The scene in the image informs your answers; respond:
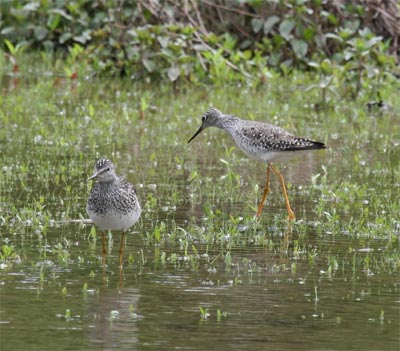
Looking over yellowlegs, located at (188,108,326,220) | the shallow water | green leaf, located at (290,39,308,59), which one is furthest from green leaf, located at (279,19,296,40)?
yellowlegs, located at (188,108,326,220)

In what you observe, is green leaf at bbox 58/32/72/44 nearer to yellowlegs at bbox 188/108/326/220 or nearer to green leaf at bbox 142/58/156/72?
green leaf at bbox 142/58/156/72

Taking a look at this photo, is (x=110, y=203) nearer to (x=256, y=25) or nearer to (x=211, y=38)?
(x=211, y=38)

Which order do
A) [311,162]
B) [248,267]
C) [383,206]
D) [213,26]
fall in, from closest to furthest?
1. [248,267]
2. [383,206]
3. [311,162]
4. [213,26]

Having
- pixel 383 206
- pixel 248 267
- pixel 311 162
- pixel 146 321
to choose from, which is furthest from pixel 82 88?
pixel 146 321

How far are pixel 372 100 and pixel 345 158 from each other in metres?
4.98

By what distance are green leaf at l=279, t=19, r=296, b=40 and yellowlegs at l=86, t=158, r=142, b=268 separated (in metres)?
13.5

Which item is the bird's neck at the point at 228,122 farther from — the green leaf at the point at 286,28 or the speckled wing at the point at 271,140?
the green leaf at the point at 286,28

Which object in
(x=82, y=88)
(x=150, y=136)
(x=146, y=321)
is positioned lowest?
(x=146, y=321)

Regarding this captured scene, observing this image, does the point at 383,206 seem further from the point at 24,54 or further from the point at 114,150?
the point at 24,54

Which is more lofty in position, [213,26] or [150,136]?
[213,26]

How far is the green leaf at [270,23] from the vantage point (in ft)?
76.9

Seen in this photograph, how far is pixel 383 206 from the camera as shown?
1264 centimetres

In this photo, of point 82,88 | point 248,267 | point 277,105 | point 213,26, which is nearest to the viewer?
point 248,267

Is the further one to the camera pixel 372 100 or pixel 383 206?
pixel 372 100
